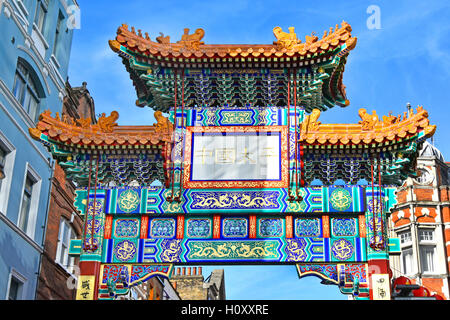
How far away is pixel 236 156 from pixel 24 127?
8.63m

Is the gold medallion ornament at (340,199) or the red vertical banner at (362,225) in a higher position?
the gold medallion ornament at (340,199)

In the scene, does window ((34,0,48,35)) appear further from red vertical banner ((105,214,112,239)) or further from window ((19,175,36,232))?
red vertical banner ((105,214,112,239))

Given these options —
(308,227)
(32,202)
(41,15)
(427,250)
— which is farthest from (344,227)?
(427,250)

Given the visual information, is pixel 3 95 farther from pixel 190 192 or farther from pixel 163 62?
pixel 190 192

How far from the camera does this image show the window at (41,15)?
22906mm

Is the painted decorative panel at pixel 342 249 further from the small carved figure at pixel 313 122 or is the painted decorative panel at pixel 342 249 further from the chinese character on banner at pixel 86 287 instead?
the chinese character on banner at pixel 86 287

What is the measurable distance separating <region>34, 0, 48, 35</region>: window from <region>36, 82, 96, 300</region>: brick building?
2696 millimetres

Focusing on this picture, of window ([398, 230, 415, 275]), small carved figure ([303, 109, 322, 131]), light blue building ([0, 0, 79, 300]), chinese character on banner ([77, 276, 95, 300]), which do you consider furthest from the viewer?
window ([398, 230, 415, 275])

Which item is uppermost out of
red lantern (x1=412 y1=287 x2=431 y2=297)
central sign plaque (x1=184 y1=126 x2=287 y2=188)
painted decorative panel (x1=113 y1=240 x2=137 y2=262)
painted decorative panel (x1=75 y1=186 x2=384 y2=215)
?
central sign plaque (x1=184 y1=126 x2=287 y2=188)

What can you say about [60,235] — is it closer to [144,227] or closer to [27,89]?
[27,89]

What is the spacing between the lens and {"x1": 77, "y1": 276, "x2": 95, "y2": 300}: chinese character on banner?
14078 millimetres

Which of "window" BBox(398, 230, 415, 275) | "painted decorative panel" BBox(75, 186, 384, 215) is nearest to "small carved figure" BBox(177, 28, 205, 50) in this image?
"painted decorative panel" BBox(75, 186, 384, 215)

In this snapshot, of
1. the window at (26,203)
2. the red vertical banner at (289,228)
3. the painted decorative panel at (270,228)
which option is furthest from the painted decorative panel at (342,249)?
the window at (26,203)

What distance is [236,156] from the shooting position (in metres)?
15.3
